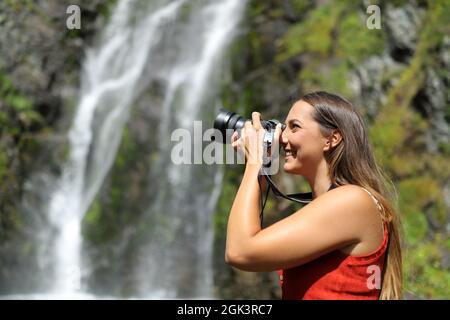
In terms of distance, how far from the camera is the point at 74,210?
10.9 metres

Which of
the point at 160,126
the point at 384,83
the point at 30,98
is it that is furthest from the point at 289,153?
the point at 30,98

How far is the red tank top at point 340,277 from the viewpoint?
1861 millimetres

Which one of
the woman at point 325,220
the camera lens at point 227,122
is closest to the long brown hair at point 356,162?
the woman at point 325,220

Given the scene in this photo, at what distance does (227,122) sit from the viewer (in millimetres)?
2330

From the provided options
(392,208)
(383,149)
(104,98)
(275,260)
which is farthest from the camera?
(104,98)

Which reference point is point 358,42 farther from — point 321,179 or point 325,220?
point 325,220

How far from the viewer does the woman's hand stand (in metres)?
2.01

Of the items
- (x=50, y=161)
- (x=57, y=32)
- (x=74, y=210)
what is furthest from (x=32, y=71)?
(x=74, y=210)

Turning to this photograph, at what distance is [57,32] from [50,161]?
2.70m

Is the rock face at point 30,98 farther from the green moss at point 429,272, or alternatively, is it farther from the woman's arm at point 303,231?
the woman's arm at point 303,231

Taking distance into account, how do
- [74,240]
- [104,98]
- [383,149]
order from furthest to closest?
[104,98] < [74,240] < [383,149]

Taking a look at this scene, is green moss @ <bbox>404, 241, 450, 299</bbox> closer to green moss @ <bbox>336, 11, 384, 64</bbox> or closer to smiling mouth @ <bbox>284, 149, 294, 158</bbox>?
green moss @ <bbox>336, 11, 384, 64</bbox>
